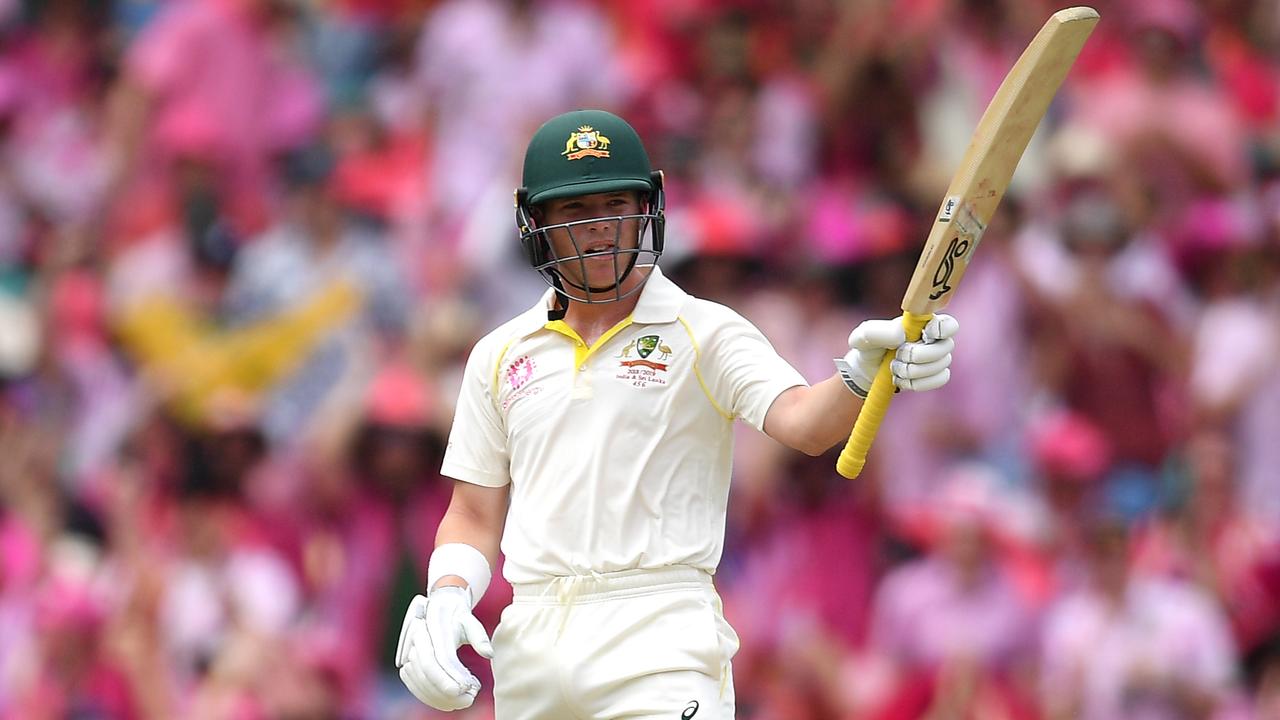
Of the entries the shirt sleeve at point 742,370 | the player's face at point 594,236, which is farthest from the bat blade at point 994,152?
the player's face at point 594,236

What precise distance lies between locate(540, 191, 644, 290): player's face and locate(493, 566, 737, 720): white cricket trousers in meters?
0.76

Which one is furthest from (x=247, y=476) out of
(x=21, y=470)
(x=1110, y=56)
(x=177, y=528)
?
(x=1110, y=56)

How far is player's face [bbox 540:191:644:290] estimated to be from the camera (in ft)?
16.3

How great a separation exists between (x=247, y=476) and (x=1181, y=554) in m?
3.99

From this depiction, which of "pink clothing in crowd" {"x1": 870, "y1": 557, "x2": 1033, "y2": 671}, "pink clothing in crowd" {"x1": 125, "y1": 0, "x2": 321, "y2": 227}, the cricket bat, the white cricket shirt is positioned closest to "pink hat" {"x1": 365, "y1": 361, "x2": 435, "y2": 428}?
"pink clothing in crowd" {"x1": 125, "y1": 0, "x2": 321, "y2": 227}

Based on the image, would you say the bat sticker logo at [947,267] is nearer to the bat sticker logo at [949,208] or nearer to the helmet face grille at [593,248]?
the bat sticker logo at [949,208]

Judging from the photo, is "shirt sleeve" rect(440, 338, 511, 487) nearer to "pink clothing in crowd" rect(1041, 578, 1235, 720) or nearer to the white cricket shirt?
the white cricket shirt

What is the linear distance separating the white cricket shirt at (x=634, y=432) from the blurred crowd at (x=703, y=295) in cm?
304

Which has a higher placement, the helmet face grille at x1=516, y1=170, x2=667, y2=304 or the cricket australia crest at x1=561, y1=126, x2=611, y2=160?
the cricket australia crest at x1=561, y1=126, x2=611, y2=160

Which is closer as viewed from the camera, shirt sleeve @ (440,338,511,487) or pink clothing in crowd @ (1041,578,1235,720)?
shirt sleeve @ (440,338,511,487)

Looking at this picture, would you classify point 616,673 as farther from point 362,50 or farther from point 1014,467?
point 362,50

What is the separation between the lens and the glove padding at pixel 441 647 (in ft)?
15.3

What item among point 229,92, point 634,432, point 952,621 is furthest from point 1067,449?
point 229,92

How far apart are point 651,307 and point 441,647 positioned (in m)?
1.00
